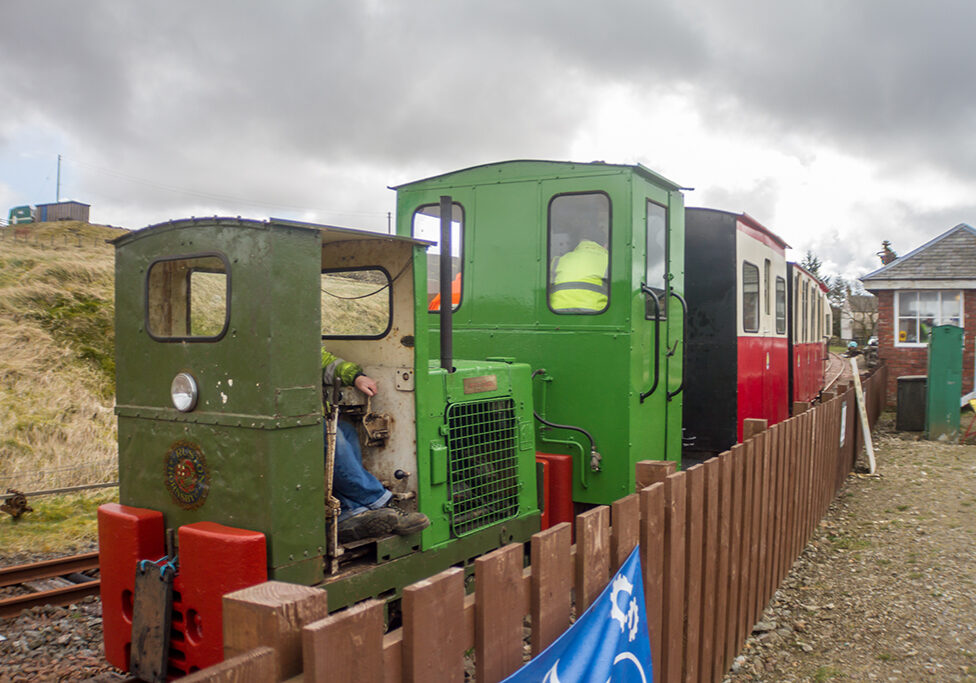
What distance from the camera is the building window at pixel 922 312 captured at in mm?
18312

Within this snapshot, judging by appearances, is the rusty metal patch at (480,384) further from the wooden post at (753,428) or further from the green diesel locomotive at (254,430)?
the wooden post at (753,428)

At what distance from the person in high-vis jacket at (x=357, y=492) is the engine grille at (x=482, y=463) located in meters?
0.47

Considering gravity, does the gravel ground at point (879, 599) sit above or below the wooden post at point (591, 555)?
below

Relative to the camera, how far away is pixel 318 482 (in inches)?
125

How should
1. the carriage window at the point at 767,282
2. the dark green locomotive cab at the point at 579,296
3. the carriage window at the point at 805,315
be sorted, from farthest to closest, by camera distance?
the carriage window at the point at 805,315, the carriage window at the point at 767,282, the dark green locomotive cab at the point at 579,296

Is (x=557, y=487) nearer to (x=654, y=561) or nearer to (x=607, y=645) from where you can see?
(x=654, y=561)

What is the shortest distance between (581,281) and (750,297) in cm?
400

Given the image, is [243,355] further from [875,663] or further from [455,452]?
[875,663]

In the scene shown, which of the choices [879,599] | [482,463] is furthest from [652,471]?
[879,599]

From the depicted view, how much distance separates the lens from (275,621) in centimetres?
154

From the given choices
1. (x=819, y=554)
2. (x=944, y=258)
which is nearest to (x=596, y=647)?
(x=819, y=554)

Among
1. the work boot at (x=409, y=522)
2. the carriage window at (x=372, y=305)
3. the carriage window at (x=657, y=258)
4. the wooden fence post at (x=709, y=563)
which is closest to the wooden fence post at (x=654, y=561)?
the wooden fence post at (x=709, y=563)

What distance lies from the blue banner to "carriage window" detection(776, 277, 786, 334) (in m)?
8.15

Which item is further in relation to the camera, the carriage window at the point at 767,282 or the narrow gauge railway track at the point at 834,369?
the narrow gauge railway track at the point at 834,369
